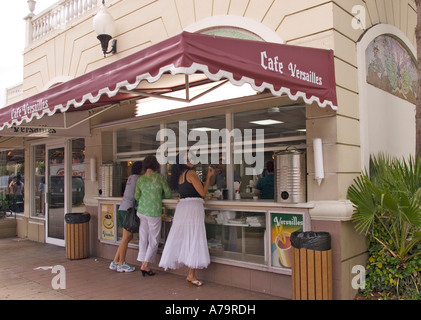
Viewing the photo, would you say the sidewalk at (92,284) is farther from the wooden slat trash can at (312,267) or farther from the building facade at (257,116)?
the wooden slat trash can at (312,267)

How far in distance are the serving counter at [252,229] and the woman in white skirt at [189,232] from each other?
349 mm

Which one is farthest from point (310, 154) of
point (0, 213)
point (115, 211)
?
point (0, 213)

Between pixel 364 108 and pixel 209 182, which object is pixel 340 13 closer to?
pixel 364 108

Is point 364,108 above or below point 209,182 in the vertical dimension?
above

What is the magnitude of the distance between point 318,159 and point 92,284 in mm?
3804

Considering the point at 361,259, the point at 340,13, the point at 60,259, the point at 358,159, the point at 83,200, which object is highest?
the point at 340,13

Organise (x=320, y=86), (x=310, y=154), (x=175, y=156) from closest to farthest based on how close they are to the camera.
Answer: (x=320, y=86) < (x=310, y=154) < (x=175, y=156)

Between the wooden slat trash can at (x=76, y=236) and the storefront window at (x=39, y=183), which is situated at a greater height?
the storefront window at (x=39, y=183)

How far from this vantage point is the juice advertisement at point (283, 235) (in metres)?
5.00

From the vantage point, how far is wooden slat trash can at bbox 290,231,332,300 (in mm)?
4309

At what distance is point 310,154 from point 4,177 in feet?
34.7

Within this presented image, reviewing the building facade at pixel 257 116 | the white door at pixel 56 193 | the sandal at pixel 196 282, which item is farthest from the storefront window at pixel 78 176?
the sandal at pixel 196 282

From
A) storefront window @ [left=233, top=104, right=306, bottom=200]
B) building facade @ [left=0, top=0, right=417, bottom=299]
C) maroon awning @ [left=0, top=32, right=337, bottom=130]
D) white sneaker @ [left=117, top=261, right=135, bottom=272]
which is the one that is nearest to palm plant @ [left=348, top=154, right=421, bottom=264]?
building facade @ [left=0, top=0, right=417, bottom=299]

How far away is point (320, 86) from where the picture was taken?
4.39 m
